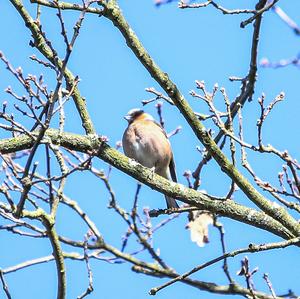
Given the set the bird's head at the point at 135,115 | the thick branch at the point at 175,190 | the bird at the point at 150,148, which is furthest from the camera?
the bird's head at the point at 135,115

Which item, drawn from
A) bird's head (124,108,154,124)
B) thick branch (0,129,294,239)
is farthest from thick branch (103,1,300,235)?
bird's head (124,108,154,124)

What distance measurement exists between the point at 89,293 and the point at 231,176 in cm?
105

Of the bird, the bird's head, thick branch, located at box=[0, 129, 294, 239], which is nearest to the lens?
thick branch, located at box=[0, 129, 294, 239]

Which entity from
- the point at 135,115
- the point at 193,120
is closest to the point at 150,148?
the point at 135,115

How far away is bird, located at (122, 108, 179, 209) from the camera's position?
695cm

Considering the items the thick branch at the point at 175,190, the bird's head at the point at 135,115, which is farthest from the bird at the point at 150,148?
the thick branch at the point at 175,190

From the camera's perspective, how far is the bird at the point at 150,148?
6.95 m

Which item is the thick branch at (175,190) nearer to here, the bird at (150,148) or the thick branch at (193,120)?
the thick branch at (193,120)

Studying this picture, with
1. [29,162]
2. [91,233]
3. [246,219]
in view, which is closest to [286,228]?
[246,219]

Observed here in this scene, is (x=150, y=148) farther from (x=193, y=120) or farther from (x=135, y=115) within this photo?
(x=193, y=120)

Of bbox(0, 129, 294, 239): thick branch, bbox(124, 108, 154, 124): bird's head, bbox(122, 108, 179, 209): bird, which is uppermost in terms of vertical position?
bbox(124, 108, 154, 124): bird's head

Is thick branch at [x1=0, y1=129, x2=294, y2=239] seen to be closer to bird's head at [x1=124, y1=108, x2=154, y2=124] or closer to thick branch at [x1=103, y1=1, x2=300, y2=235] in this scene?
thick branch at [x1=103, y1=1, x2=300, y2=235]

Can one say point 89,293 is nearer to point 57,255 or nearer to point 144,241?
point 57,255

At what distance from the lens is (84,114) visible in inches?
175
